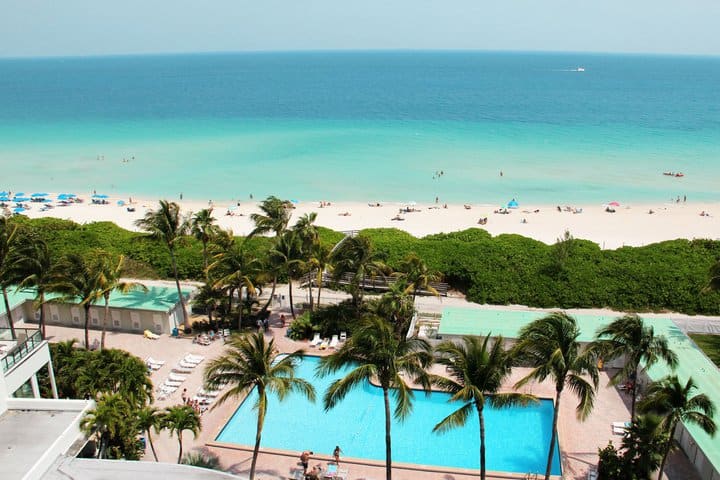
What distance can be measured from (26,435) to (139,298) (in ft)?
46.6

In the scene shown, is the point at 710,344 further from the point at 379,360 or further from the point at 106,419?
the point at 106,419

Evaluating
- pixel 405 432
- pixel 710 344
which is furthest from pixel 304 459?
pixel 710 344

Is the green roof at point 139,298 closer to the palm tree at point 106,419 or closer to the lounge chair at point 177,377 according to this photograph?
the lounge chair at point 177,377

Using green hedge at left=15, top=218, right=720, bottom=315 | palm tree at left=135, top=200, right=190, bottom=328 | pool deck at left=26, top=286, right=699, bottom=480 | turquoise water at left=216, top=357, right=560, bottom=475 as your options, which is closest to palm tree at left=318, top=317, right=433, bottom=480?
pool deck at left=26, top=286, right=699, bottom=480

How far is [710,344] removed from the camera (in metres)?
25.2

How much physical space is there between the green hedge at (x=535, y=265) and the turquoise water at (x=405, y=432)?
949 cm

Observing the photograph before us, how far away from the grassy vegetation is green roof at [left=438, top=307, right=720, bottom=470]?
1.26 m

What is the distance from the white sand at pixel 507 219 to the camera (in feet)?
148

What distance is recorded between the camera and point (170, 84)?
7446 inches

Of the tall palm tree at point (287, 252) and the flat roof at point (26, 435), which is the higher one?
the tall palm tree at point (287, 252)

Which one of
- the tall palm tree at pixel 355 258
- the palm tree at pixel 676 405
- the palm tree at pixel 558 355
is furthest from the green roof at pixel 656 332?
the palm tree at pixel 558 355

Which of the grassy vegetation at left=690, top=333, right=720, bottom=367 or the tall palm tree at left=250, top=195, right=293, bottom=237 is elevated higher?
the tall palm tree at left=250, top=195, right=293, bottom=237

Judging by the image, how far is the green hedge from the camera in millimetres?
29750

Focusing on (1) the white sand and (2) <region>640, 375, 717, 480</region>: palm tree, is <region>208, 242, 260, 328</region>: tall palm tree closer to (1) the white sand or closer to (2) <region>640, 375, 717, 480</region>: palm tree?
(2) <region>640, 375, 717, 480</region>: palm tree
